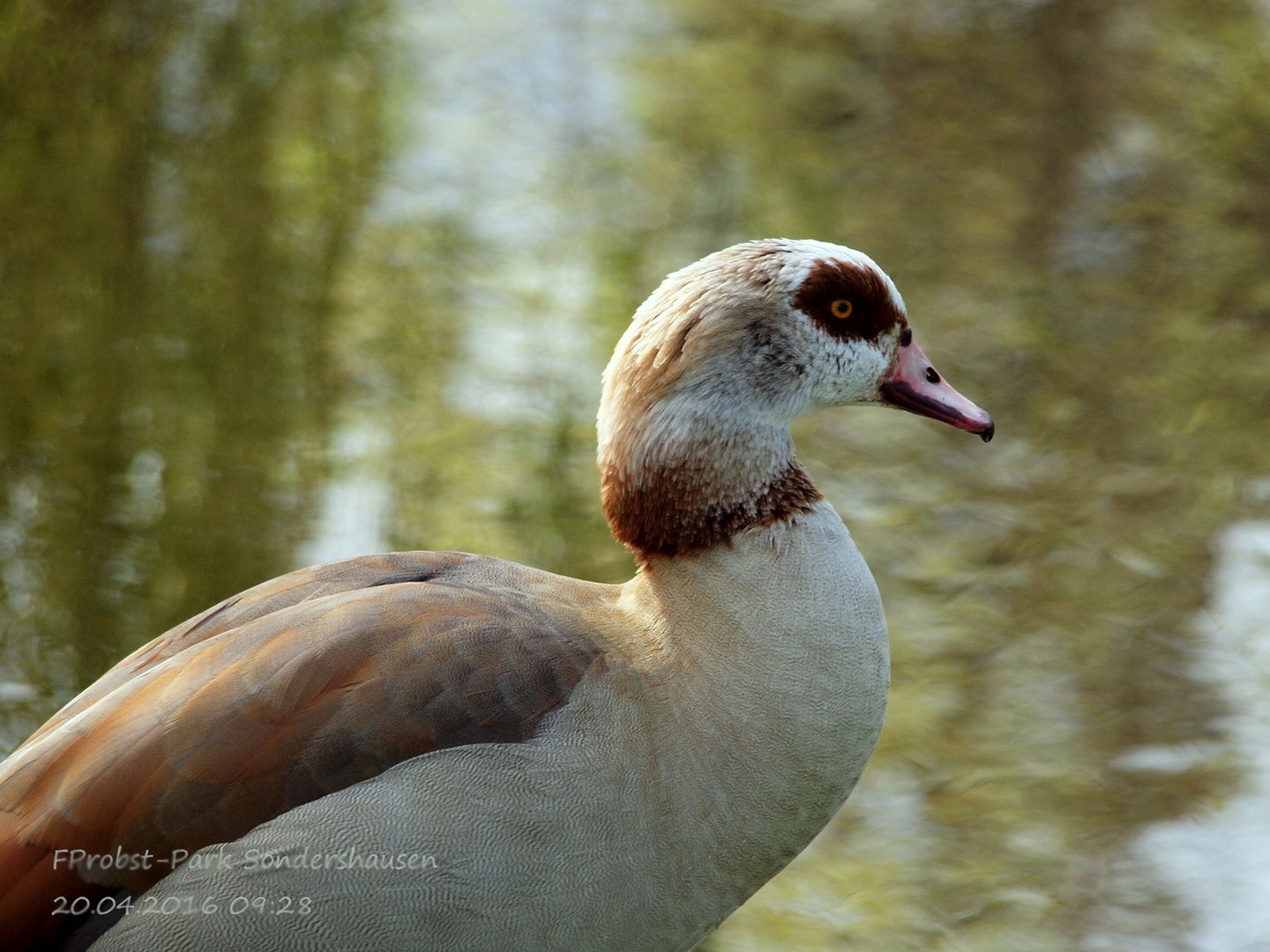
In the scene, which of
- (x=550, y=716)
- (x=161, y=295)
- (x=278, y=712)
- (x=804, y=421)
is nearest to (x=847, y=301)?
(x=550, y=716)

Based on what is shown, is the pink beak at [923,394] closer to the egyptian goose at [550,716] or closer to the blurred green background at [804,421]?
the egyptian goose at [550,716]

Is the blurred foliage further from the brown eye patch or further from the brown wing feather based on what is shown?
the brown eye patch

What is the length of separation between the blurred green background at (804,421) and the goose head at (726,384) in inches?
51.5

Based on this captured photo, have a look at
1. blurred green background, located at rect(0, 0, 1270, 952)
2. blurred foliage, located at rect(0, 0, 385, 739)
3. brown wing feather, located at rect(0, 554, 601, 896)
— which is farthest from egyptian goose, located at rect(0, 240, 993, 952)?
blurred foliage, located at rect(0, 0, 385, 739)

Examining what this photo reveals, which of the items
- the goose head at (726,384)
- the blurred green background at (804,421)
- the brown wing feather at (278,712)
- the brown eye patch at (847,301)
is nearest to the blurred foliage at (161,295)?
the blurred green background at (804,421)

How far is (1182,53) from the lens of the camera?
8148mm

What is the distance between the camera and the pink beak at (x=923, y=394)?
2680 mm

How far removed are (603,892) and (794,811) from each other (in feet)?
1.15

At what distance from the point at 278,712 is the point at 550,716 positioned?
0.42 m

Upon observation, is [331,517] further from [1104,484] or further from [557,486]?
[1104,484]

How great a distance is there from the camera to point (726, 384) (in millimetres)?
2471

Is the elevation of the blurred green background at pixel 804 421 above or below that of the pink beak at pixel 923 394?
below

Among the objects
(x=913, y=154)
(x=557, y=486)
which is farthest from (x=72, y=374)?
(x=913, y=154)

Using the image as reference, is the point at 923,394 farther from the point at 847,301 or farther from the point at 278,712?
the point at 278,712
